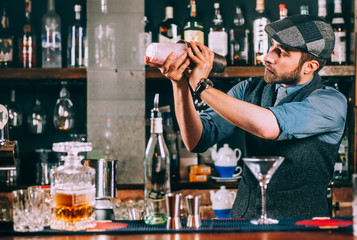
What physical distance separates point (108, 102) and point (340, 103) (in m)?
1.44

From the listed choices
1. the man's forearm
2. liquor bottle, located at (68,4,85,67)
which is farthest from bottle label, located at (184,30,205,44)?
the man's forearm

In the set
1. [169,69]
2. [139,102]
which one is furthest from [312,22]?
[139,102]

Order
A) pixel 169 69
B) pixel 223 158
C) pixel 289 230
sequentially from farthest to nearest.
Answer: pixel 223 158, pixel 169 69, pixel 289 230

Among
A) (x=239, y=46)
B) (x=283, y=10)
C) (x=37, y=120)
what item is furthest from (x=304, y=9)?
(x=37, y=120)

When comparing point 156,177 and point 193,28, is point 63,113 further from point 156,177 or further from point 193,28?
point 156,177

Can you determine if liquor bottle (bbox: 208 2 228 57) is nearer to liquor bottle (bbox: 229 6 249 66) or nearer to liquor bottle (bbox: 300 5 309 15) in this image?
liquor bottle (bbox: 229 6 249 66)

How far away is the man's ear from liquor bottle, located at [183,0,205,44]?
3.08ft

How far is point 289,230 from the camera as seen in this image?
4.10ft

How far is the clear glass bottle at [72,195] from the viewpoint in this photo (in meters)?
1.23

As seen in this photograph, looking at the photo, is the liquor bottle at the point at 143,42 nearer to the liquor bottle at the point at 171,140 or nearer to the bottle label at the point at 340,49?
the liquor bottle at the point at 171,140

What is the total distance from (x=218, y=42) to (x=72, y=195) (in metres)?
1.56

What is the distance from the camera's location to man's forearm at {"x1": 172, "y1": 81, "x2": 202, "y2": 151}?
1.59 metres

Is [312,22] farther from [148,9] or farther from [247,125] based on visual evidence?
[148,9]

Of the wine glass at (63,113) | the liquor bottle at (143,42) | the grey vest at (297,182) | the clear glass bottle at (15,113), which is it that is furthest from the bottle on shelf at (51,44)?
the grey vest at (297,182)
